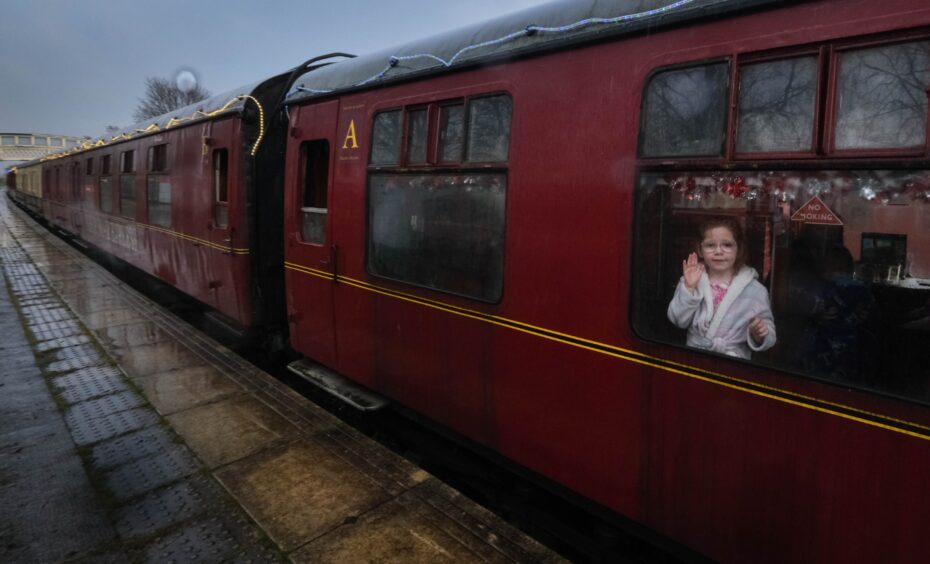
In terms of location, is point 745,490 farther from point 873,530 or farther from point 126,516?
point 126,516

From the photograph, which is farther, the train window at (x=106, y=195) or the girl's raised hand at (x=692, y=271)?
the train window at (x=106, y=195)

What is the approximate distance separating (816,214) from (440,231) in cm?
209

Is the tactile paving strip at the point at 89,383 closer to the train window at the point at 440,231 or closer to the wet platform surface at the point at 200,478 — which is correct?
the wet platform surface at the point at 200,478

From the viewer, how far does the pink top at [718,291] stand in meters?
2.19

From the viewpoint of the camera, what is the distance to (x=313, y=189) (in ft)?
17.3

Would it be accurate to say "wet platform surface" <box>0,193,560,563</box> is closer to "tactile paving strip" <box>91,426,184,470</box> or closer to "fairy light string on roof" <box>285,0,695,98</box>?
"tactile paving strip" <box>91,426,184,470</box>

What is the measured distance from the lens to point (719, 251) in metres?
2.20

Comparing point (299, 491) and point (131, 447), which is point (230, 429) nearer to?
point (131, 447)

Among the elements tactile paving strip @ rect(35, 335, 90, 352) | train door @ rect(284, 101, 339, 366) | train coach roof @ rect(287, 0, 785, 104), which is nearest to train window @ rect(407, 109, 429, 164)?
train coach roof @ rect(287, 0, 785, 104)

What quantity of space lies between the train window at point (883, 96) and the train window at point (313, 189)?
3836 mm

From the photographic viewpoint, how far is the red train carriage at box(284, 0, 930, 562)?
1.83 m

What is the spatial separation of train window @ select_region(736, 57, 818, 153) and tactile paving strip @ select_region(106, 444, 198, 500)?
3.72 m

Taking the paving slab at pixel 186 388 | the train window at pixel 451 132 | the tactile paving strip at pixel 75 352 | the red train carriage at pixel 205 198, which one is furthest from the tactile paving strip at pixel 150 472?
the tactile paving strip at pixel 75 352

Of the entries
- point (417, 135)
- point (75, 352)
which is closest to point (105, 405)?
point (75, 352)
